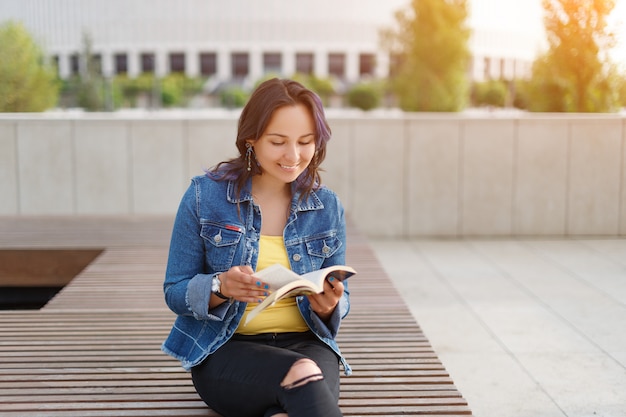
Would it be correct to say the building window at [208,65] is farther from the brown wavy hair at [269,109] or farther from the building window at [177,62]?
the brown wavy hair at [269,109]

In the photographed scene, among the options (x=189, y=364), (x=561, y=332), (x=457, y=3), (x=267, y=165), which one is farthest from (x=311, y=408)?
(x=457, y=3)

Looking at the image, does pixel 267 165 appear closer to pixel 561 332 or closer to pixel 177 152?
pixel 561 332

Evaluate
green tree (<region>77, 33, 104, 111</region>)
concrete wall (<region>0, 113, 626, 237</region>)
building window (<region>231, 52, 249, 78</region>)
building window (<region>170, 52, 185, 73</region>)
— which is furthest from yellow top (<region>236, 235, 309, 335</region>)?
building window (<region>170, 52, 185, 73</region>)

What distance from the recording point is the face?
2498mm

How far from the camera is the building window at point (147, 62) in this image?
65.9 metres

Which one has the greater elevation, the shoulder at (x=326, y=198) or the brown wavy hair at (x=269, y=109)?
the brown wavy hair at (x=269, y=109)

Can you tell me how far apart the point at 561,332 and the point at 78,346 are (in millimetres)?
3012

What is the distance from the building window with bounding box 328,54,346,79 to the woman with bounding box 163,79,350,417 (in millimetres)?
64526

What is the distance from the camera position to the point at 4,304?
5492 millimetres

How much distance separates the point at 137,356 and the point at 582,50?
7.87m

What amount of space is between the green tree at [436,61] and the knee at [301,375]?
38.6 feet

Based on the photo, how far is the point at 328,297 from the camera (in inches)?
96.8

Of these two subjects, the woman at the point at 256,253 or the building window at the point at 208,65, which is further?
the building window at the point at 208,65

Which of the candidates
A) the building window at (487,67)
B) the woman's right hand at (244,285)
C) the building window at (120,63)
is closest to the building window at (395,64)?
the woman's right hand at (244,285)
